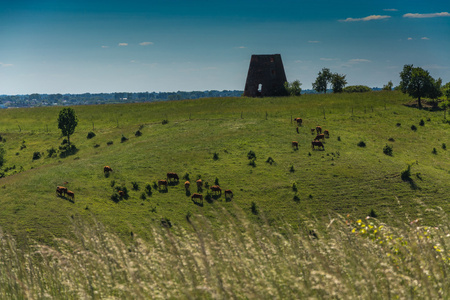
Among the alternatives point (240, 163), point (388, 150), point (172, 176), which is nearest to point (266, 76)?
point (388, 150)

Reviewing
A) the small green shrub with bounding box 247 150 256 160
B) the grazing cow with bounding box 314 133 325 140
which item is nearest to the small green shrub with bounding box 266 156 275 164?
the small green shrub with bounding box 247 150 256 160

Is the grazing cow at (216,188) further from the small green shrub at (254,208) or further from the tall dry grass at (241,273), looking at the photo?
the tall dry grass at (241,273)

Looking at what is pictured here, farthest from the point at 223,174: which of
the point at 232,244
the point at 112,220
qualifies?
the point at 232,244

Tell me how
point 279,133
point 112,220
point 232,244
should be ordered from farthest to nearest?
point 279,133
point 112,220
point 232,244

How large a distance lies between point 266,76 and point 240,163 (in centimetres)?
5445

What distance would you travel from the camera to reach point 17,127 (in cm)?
9069

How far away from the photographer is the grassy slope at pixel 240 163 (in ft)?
125

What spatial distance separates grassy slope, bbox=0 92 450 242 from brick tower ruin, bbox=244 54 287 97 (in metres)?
10.9

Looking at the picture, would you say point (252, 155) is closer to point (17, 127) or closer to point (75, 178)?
point (75, 178)

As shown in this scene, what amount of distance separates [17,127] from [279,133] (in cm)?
6058

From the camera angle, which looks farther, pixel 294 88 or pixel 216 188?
pixel 294 88

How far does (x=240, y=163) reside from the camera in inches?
2003

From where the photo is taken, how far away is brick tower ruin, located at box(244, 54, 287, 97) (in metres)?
101

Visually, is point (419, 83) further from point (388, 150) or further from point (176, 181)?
point (176, 181)
